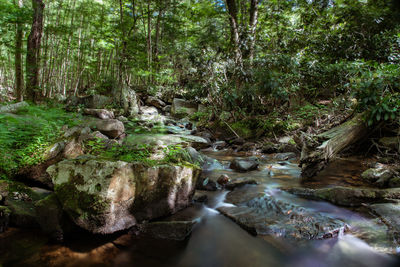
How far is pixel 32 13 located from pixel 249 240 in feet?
35.0

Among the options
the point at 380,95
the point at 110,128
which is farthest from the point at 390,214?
the point at 110,128

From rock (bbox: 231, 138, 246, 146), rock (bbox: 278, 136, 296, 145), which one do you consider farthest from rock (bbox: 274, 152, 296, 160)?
rock (bbox: 231, 138, 246, 146)

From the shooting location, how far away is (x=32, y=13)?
8.50 m

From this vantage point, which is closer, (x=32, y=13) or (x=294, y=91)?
(x=32, y=13)

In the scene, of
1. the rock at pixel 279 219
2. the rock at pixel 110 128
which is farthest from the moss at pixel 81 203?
the rock at pixel 110 128

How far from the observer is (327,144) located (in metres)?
4.93

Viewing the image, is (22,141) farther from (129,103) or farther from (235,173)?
(129,103)

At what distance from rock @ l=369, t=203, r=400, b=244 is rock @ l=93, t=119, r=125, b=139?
6443mm

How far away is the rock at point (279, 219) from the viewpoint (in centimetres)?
298

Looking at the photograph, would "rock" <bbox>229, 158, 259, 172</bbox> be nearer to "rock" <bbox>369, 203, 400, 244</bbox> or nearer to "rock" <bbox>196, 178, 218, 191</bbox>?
"rock" <bbox>196, 178, 218, 191</bbox>

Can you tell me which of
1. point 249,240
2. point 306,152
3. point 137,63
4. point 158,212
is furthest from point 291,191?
point 137,63

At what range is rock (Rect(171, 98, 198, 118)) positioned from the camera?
543 inches

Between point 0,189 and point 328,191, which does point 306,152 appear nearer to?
point 328,191

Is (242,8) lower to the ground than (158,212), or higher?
higher
